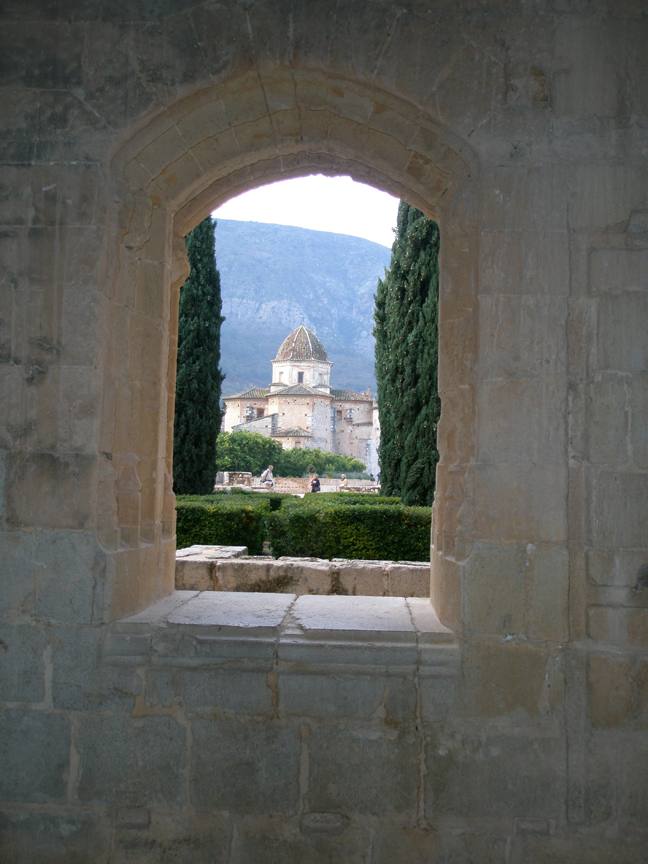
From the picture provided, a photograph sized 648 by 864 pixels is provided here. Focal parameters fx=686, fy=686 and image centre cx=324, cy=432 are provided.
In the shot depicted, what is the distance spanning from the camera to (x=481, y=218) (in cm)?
247

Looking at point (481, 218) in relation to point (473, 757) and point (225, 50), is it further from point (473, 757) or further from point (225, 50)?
point (473, 757)

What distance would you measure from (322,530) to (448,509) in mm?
4987

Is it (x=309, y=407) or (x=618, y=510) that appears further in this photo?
(x=309, y=407)

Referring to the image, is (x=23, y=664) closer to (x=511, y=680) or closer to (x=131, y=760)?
(x=131, y=760)

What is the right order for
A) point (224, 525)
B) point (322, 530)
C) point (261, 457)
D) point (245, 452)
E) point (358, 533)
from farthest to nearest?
1. point (261, 457)
2. point (245, 452)
3. point (224, 525)
4. point (322, 530)
5. point (358, 533)

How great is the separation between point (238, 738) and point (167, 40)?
254 cm

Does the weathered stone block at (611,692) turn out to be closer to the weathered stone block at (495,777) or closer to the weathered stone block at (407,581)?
the weathered stone block at (495,777)

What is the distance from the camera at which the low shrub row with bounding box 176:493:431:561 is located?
7363 mm

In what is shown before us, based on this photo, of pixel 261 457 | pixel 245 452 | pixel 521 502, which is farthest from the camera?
pixel 261 457

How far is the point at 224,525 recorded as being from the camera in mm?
7965

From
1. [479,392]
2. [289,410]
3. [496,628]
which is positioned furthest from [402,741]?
[289,410]

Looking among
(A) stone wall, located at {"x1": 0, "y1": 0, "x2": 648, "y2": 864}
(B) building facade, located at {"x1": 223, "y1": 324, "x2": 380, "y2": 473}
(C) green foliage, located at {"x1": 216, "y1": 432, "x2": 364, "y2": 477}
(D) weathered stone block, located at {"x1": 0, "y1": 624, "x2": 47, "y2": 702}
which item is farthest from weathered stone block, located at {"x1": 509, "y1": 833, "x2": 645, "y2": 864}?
(B) building facade, located at {"x1": 223, "y1": 324, "x2": 380, "y2": 473}

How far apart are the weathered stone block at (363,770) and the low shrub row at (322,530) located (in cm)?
486

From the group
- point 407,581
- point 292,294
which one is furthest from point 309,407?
point 292,294
